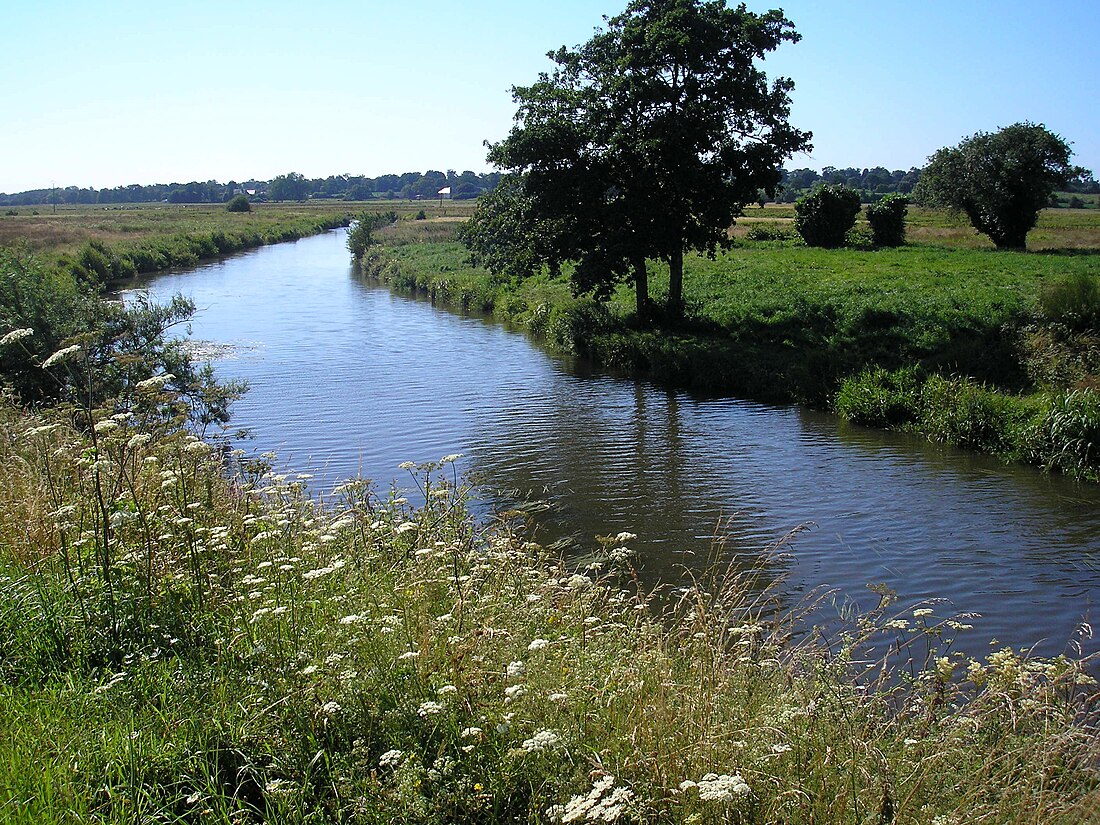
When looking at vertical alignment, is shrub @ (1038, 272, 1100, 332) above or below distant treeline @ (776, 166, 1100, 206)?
below

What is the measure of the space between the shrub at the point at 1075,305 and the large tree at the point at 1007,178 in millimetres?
24003

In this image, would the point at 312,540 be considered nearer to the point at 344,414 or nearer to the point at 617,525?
the point at 617,525

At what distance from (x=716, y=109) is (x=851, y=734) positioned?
927 inches

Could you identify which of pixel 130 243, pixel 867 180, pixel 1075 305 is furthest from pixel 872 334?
pixel 867 180

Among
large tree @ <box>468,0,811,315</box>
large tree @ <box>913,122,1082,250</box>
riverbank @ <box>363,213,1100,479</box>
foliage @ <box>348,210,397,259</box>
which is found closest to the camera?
riverbank @ <box>363,213,1100,479</box>

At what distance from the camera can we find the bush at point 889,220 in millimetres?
42969

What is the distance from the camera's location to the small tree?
4372 centimetres

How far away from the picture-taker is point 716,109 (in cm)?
Answer: 2522

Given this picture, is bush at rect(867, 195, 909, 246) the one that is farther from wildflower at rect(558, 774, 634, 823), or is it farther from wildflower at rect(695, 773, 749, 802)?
wildflower at rect(558, 774, 634, 823)

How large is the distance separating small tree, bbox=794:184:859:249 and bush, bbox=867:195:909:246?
1107mm

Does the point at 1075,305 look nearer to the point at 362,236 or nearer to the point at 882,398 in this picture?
the point at 882,398

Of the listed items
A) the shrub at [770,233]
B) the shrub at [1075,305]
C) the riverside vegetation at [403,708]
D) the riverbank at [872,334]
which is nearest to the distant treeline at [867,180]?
the shrub at [770,233]

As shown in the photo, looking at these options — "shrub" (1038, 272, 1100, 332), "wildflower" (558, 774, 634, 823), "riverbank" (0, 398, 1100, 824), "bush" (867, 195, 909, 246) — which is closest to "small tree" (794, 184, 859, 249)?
"bush" (867, 195, 909, 246)

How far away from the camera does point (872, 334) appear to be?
22516 millimetres
